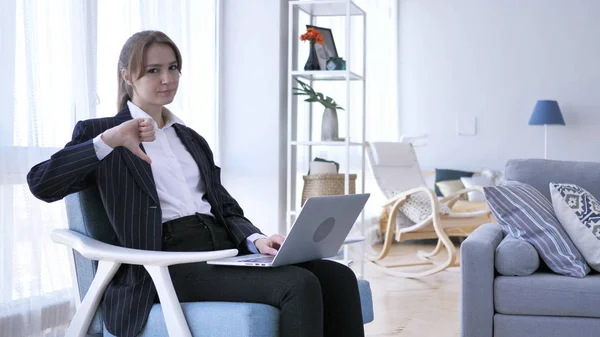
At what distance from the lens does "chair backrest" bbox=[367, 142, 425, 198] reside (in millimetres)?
6070

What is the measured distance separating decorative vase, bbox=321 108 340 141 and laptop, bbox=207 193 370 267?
102 inches

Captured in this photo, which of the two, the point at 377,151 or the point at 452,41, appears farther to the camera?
the point at 452,41

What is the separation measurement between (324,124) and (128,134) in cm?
297

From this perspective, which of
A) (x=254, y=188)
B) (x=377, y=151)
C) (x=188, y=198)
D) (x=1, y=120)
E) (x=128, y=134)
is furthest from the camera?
(x=377, y=151)

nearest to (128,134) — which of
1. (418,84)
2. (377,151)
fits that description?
(377,151)

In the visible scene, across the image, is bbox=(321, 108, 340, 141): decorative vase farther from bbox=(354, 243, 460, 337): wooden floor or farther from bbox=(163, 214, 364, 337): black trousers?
bbox=(163, 214, 364, 337): black trousers

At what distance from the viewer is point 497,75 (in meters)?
7.88

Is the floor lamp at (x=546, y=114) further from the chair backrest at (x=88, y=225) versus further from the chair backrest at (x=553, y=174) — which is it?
the chair backrest at (x=88, y=225)

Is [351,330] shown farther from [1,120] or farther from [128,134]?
[1,120]

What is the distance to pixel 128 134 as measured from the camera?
201 cm

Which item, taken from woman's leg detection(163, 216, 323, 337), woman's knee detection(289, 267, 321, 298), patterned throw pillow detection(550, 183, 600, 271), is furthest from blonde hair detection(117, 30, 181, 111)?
patterned throw pillow detection(550, 183, 600, 271)

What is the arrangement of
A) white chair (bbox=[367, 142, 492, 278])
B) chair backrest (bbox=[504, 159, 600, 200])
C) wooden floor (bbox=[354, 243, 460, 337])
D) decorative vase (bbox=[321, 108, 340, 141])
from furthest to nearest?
white chair (bbox=[367, 142, 492, 278]) → decorative vase (bbox=[321, 108, 340, 141]) → wooden floor (bbox=[354, 243, 460, 337]) → chair backrest (bbox=[504, 159, 600, 200])

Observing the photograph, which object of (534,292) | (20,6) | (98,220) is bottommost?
(534,292)

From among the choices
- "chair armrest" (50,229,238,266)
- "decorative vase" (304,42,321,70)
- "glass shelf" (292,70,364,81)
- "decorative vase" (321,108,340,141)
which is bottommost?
"chair armrest" (50,229,238,266)
